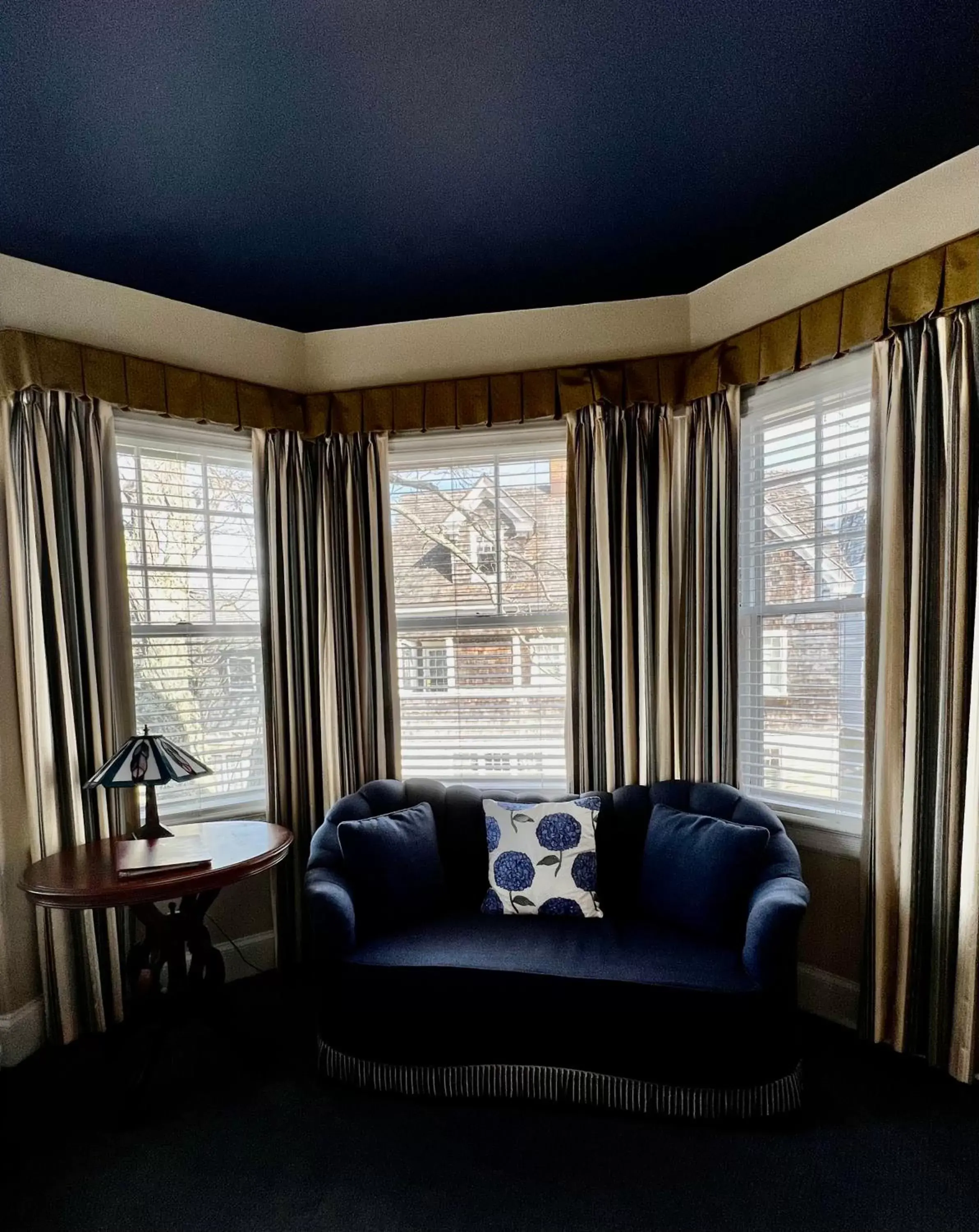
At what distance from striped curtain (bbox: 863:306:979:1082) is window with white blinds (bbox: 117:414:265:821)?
240cm

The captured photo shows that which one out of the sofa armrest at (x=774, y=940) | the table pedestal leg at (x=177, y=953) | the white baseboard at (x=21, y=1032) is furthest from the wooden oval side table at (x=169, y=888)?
the sofa armrest at (x=774, y=940)

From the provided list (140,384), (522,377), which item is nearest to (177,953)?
(140,384)

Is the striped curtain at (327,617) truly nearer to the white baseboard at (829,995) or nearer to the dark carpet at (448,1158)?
the dark carpet at (448,1158)

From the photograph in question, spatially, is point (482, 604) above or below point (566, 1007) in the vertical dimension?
above

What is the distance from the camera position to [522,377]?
2.95 m

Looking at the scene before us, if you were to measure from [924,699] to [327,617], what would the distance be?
227cm

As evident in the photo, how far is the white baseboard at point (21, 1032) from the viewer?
Result: 238cm

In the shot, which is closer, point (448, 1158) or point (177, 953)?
point (448, 1158)

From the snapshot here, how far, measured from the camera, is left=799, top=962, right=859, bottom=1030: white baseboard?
249cm

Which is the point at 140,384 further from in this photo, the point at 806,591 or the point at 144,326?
the point at 806,591

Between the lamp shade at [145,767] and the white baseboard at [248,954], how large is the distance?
0.96m

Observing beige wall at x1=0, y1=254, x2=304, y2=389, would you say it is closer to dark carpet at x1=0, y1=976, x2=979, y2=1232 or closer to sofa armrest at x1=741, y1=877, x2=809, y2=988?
dark carpet at x1=0, y1=976, x2=979, y2=1232

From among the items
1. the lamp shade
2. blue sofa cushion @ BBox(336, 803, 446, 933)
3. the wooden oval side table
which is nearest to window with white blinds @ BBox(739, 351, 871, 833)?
blue sofa cushion @ BBox(336, 803, 446, 933)

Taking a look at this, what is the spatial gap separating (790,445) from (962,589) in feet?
2.73
